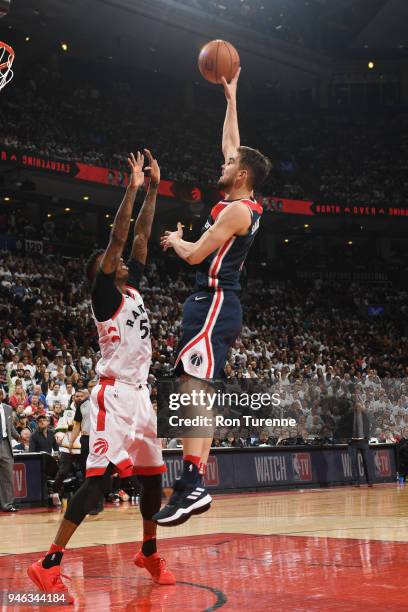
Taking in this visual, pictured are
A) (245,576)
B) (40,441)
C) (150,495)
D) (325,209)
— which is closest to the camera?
(245,576)

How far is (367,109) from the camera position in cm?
4125

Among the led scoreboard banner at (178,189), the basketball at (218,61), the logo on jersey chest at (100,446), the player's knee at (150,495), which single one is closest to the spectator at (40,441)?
the player's knee at (150,495)

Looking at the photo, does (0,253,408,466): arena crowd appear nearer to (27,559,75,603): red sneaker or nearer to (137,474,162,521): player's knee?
(137,474,162,521): player's knee

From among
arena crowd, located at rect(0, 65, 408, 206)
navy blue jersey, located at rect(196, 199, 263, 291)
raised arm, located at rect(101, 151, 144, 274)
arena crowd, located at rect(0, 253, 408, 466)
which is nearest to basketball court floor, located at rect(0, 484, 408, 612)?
navy blue jersey, located at rect(196, 199, 263, 291)

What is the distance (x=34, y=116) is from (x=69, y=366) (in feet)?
51.1

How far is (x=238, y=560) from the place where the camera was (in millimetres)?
6590

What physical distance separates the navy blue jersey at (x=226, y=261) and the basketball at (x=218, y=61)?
1.43m

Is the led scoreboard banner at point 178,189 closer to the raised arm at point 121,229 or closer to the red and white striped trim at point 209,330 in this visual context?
the raised arm at point 121,229

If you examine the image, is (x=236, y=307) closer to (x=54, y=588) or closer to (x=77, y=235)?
(x=54, y=588)

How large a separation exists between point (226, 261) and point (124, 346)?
52.3 inches

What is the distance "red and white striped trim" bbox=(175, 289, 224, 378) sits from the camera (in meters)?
4.70

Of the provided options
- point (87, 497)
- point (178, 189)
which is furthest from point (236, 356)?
point (87, 497)

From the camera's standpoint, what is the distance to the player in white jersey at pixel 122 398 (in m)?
5.58

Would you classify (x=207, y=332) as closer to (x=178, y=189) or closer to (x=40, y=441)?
(x=40, y=441)
